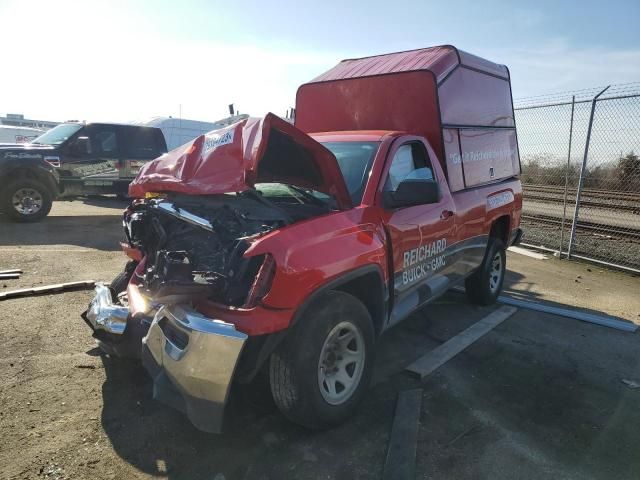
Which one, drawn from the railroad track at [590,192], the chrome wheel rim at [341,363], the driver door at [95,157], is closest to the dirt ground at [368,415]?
the chrome wheel rim at [341,363]

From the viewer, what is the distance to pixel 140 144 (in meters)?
13.0

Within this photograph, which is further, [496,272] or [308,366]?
[496,272]

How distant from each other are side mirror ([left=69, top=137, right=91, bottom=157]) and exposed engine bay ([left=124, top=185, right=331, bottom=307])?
888 centimetres

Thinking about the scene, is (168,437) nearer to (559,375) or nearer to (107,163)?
(559,375)

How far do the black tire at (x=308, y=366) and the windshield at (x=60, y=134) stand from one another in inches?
431

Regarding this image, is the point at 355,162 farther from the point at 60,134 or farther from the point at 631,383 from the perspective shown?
the point at 60,134

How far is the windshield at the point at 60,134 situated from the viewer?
11.8m

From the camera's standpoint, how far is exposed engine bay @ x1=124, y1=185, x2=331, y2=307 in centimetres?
269

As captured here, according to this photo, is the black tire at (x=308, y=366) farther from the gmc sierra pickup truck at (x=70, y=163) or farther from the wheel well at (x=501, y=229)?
the gmc sierra pickup truck at (x=70, y=163)

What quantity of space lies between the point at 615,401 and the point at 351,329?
2.14 metres

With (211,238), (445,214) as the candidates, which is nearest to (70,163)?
(211,238)

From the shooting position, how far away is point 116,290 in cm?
399

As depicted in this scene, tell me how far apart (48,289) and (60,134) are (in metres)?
8.11

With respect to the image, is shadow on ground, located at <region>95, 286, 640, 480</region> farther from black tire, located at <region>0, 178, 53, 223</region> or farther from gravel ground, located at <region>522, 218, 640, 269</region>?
black tire, located at <region>0, 178, 53, 223</region>
